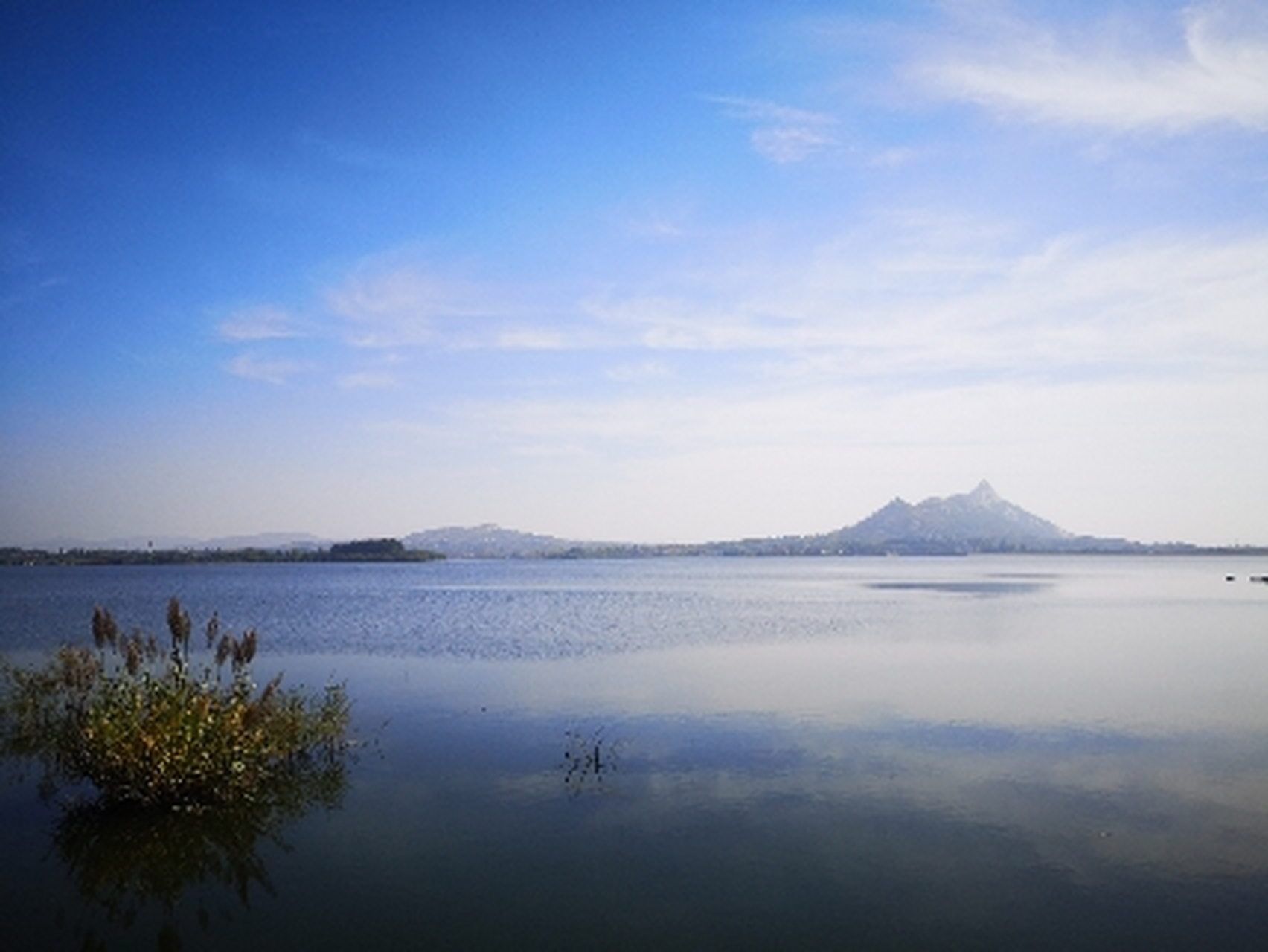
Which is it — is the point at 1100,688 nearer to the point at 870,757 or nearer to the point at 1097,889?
the point at 870,757

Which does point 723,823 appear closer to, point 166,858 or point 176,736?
point 166,858

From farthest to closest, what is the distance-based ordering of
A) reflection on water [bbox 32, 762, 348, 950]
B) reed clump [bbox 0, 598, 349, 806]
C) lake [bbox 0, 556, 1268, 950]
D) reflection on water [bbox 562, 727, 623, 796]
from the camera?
reflection on water [bbox 562, 727, 623, 796] < reed clump [bbox 0, 598, 349, 806] < reflection on water [bbox 32, 762, 348, 950] < lake [bbox 0, 556, 1268, 950]

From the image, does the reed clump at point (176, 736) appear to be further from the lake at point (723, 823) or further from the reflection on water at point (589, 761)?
the reflection on water at point (589, 761)

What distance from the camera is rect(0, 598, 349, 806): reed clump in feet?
47.9

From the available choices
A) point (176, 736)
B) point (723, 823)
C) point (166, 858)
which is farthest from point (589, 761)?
point (166, 858)

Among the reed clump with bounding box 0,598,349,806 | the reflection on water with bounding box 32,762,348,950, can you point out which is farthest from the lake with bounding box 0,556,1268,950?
the reed clump with bounding box 0,598,349,806

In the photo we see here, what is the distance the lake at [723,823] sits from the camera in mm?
11312

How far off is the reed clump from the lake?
29.4 inches

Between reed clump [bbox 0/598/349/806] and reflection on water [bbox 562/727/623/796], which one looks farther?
reflection on water [bbox 562/727/623/796]

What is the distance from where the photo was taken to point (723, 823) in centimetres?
1518

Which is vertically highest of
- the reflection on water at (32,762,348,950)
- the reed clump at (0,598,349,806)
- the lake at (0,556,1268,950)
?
the reed clump at (0,598,349,806)

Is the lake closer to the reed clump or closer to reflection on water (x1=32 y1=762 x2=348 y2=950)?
reflection on water (x1=32 y1=762 x2=348 y2=950)

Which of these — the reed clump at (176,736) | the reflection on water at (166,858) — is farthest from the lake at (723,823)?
the reed clump at (176,736)

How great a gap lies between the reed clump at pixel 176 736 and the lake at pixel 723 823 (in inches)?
29.4
